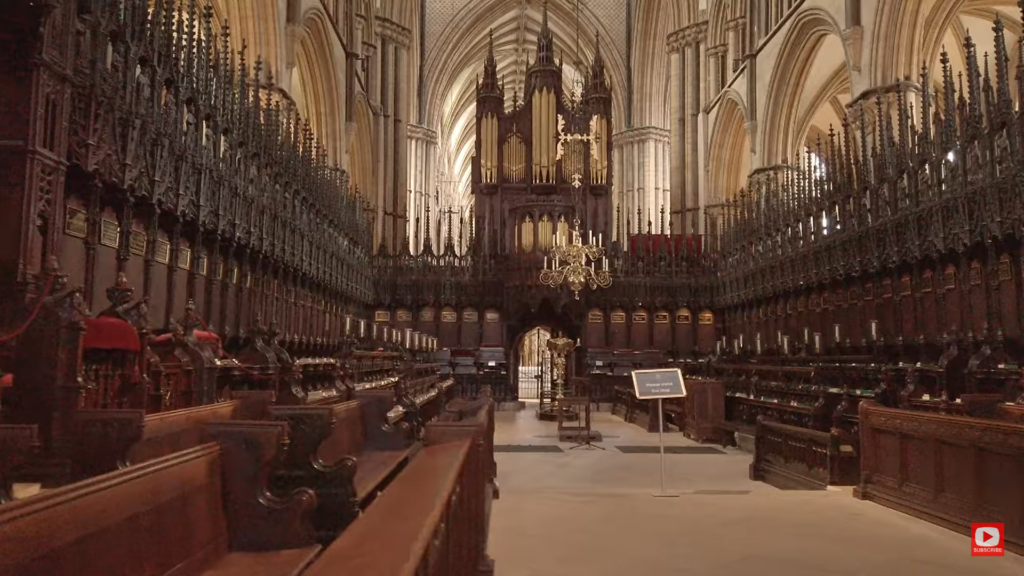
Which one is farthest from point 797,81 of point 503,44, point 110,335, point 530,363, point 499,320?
point 503,44

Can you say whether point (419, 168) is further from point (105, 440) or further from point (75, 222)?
point (105, 440)

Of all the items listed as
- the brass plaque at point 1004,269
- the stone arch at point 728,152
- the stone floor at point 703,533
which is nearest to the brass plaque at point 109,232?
the stone floor at point 703,533

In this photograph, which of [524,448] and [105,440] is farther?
[524,448]

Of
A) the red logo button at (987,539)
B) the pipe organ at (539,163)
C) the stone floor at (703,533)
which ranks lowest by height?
the stone floor at (703,533)

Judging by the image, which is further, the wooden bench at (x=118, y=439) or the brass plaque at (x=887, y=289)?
the brass plaque at (x=887, y=289)

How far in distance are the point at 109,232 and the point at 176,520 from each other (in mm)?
5537

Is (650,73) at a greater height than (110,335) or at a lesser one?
greater

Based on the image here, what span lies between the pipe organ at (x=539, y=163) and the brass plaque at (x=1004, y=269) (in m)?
13.5

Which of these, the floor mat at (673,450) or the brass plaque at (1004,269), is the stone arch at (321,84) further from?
the brass plaque at (1004,269)

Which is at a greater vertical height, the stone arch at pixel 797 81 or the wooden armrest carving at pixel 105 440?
the stone arch at pixel 797 81

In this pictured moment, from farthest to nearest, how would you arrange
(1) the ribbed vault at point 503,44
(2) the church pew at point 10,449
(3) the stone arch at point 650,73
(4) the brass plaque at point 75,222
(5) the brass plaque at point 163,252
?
(1) the ribbed vault at point 503,44 → (3) the stone arch at point 650,73 → (5) the brass plaque at point 163,252 → (4) the brass plaque at point 75,222 → (2) the church pew at point 10,449

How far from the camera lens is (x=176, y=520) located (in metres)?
2.31

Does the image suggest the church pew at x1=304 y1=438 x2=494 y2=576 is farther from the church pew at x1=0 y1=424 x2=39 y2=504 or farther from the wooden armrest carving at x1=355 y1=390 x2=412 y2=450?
the wooden armrest carving at x1=355 y1=390 x2=412 y2=450

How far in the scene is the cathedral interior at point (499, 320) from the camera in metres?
2.91
